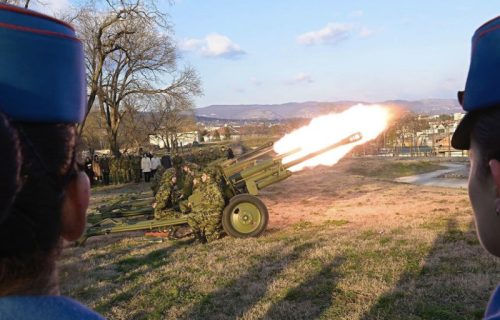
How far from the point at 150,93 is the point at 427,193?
1966cm

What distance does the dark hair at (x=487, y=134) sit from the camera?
118cm

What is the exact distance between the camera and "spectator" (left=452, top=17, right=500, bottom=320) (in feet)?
3.80

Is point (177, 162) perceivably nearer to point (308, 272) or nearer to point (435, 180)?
point (435, 180)

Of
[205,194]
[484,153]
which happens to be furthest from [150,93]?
[484,153]

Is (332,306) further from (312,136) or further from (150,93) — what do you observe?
(150,93)

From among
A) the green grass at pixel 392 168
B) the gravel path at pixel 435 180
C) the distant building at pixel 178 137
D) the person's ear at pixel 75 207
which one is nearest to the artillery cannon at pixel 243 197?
the person's ear at pixel 75 207

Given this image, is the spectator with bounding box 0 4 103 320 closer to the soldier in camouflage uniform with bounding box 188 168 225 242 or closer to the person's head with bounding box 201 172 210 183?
the soldier in camouflage uniform with bounding box 188 168 225 242

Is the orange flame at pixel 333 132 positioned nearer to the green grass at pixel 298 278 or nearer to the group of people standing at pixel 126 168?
the green grass at pixel 298 278

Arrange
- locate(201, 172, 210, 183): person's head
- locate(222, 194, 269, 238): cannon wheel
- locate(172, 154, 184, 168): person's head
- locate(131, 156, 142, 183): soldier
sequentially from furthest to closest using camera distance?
1. locate(131, 156, 142, 183): soldier
2. locate(172, 154, 184, 168): person's head
3. locate(201, 172, 210, 183): person's head
4. locate(222, 194, 269, 238): cannon wheel

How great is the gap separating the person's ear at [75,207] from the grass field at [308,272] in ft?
8.31

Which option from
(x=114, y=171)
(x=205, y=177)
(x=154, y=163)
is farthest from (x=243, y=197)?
(x=114, y=171)

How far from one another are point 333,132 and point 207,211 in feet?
9.40

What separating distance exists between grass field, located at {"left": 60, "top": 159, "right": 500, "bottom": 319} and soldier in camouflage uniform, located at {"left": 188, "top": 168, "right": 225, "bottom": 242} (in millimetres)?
285

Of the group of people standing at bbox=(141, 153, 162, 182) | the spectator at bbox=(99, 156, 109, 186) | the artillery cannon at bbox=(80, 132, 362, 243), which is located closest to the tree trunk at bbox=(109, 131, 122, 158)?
the spectator at bbox=(99, 156, 109, 186)
